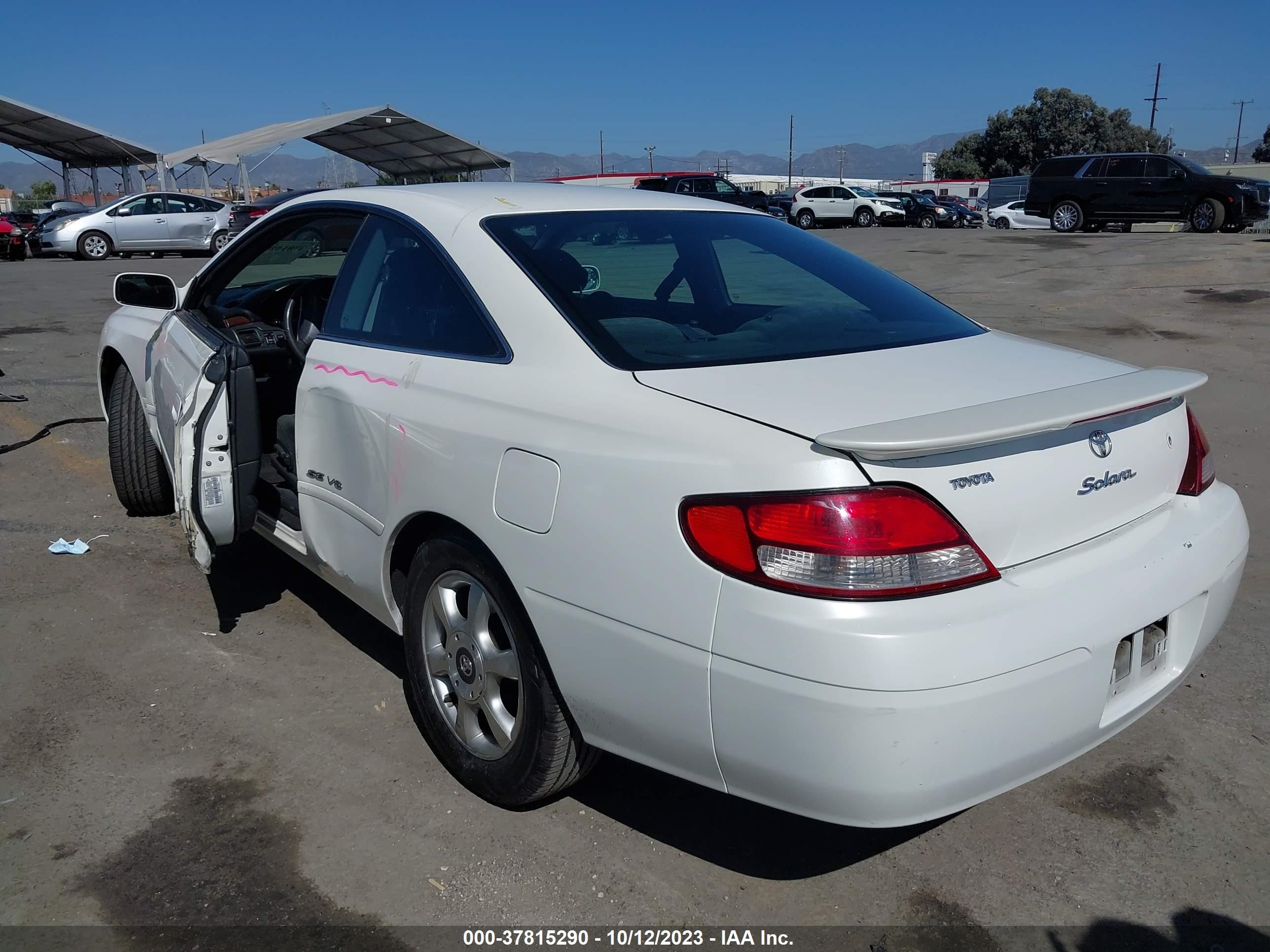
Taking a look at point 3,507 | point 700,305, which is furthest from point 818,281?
point 3,507

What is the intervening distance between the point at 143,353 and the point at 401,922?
3217 mm

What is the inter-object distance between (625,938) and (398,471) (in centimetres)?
130

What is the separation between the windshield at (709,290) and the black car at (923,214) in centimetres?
3517

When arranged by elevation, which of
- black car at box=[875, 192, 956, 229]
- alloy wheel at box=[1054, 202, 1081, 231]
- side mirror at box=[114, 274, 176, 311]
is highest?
black car at box=[875, 192, 956, 229]

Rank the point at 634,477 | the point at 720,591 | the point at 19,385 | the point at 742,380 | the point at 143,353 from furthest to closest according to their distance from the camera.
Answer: the point at 19,385, the point at 143,353, the point at 742,380, the point at 634,477, the point at 720,591

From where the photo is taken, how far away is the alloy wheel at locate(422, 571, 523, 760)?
2.57m

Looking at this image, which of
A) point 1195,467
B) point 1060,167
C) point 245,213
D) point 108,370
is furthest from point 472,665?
point 245,213

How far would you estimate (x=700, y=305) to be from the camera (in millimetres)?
3012

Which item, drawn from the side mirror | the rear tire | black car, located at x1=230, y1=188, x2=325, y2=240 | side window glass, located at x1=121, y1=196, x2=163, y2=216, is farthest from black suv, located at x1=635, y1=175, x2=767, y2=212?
the side mirror

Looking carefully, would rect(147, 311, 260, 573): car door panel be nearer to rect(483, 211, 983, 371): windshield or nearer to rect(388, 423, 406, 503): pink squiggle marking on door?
rect(388, 423, 406, 503): pink squiggle marking on door

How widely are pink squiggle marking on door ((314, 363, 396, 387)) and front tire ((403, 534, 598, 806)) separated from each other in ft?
1.61

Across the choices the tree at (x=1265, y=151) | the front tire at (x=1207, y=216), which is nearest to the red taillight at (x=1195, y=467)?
the front tire at (x=1207, y=216)

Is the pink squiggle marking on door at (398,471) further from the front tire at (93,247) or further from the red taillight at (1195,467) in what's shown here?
the front tire at (93,247)

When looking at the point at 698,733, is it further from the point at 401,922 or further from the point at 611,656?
the point at 401,922
